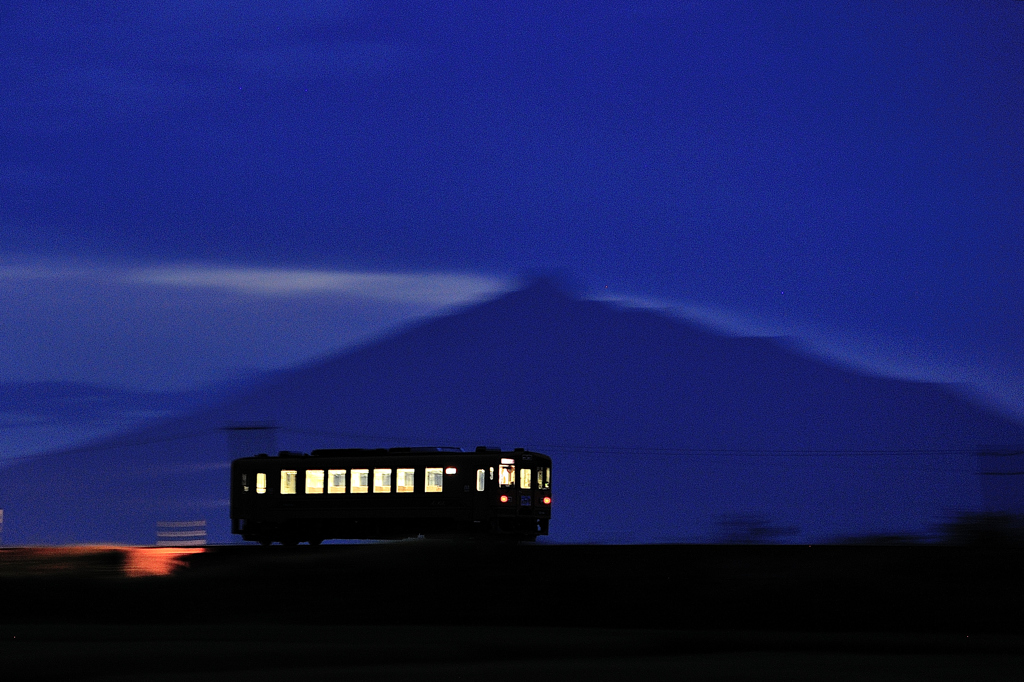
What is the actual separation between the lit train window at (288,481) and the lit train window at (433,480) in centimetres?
367

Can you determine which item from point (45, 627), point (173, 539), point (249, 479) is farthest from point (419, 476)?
point (173, 539)

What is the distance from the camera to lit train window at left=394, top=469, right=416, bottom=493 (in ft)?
108

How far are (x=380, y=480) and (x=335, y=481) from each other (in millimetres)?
1293

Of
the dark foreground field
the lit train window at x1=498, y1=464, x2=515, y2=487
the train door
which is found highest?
the lit train window at x1=498, y1=464, x2=515, y2=487

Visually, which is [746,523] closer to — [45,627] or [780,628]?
[780,628]

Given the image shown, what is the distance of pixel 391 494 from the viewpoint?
32875 mm

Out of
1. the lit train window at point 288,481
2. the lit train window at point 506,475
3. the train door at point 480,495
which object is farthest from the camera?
the lit train window at point 288,481

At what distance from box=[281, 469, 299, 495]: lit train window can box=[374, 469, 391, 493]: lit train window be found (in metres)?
2.40

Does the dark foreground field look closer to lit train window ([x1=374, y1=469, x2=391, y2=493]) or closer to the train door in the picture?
lit train window ([x1=374, y1=469, x2=391, y2=493])

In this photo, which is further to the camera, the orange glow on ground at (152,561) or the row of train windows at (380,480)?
the row of train windows at (380,480)

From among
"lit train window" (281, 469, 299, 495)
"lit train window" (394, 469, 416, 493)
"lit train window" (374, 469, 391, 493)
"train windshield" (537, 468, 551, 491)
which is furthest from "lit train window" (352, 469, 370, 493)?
"train windshield" (537, 468, 551, 491)

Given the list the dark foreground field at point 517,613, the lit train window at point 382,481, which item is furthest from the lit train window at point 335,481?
the dark foreground field at point 517,613

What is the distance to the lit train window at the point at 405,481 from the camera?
32812mm

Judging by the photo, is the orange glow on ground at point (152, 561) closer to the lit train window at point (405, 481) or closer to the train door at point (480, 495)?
the lit train window at point (405, 481)
